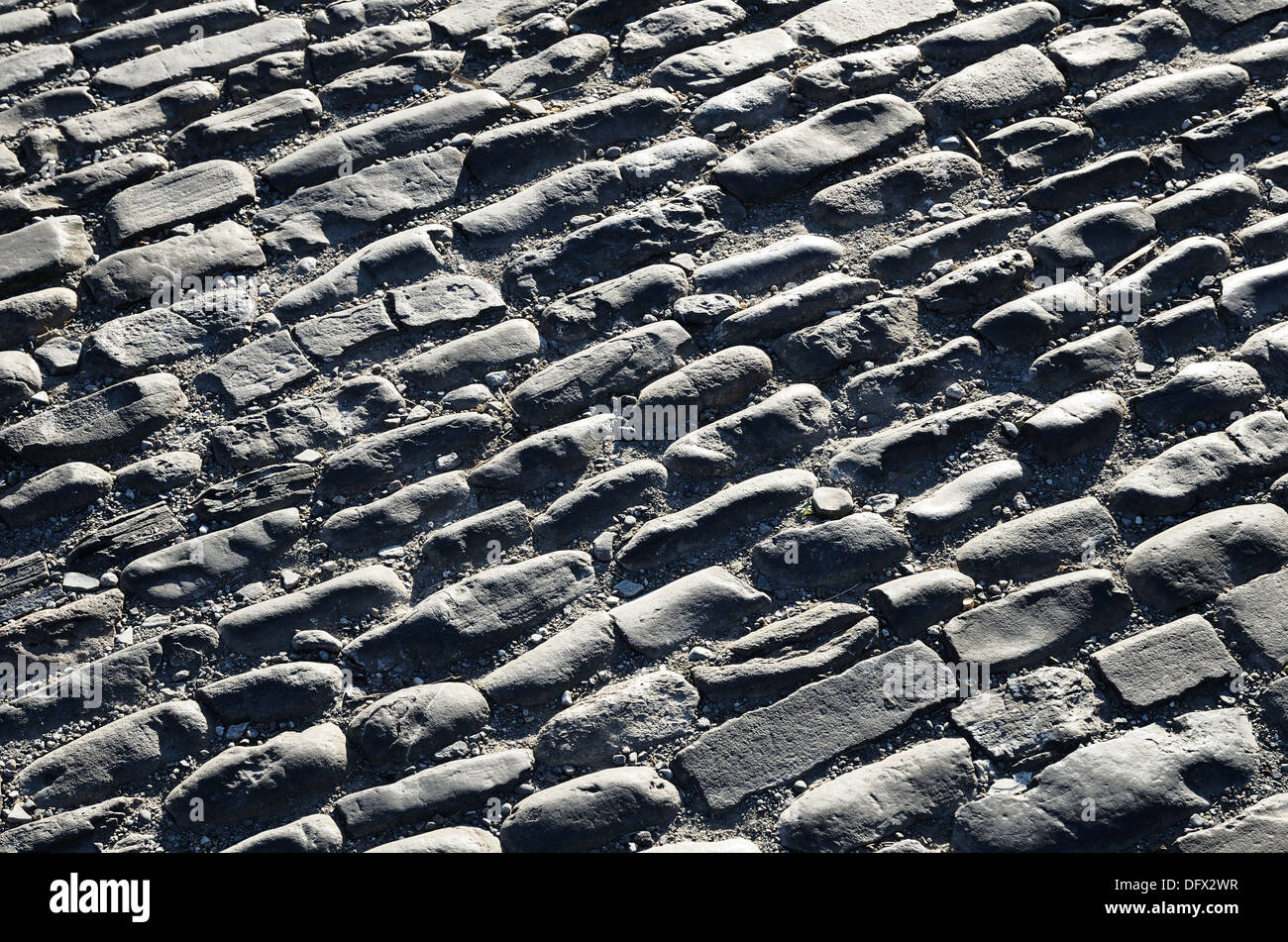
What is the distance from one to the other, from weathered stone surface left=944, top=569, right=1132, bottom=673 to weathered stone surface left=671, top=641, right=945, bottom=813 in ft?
0.44

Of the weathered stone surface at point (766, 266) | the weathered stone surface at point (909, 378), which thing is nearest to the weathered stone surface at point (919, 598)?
the weathered stone surface at point (909, 378)

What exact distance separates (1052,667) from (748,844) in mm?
967

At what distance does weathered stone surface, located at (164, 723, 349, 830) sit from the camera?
312 cm

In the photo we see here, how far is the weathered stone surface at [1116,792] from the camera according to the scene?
118 inches

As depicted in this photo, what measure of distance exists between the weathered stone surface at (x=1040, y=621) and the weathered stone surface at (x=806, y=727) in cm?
13

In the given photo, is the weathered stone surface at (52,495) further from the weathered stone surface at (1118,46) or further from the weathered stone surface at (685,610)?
the weathered stone surface at (1118,46)

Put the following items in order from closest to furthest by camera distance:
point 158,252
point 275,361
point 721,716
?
point 721,716, point 275,361, point 158,252

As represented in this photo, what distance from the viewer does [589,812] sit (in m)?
3.06

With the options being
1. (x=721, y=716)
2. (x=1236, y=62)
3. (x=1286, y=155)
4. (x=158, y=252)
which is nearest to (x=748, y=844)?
(x=721, y=716)

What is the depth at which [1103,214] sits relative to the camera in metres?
4.12

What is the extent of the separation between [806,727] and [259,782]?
1.45m

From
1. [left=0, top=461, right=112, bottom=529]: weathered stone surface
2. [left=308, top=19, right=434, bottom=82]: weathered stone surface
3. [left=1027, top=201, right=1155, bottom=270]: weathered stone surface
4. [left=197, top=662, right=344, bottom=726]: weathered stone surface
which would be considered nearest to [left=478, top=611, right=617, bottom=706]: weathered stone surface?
[left=197, top=662, right=344, bottom=726]: weathered stone surface

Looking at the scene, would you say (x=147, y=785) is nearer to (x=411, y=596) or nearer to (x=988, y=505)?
(x=411, y=596)

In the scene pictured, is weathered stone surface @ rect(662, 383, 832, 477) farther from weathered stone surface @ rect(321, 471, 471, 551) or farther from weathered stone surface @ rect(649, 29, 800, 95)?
weathered stone surface @ rect(649, 29, 800, 95)
